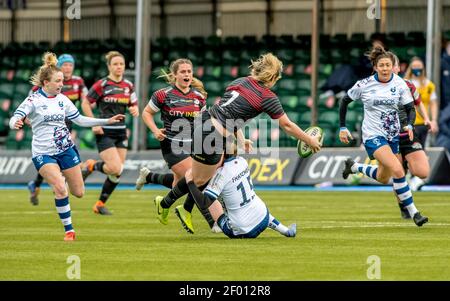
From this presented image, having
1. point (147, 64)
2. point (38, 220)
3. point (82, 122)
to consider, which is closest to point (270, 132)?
point (147, 64)

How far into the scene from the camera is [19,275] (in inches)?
446

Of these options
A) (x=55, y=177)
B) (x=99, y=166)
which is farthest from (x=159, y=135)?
(x=99, y=166)

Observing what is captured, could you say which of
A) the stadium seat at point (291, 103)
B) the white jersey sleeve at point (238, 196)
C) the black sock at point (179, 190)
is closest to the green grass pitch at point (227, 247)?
the white jersey sleeve at point (238, 196)

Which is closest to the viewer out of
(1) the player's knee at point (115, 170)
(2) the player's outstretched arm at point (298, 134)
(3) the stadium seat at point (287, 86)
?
(2) the player's outstretched arm at point (298, 134)

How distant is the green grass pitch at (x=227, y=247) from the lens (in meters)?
11.4

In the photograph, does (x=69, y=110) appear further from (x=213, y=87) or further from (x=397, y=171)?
(x=213, y=87)

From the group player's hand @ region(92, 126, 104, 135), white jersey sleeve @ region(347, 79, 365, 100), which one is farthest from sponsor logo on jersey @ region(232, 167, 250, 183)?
player's hand @ region(92, 126, 104, 135)

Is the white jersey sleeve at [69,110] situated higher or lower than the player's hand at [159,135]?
higher

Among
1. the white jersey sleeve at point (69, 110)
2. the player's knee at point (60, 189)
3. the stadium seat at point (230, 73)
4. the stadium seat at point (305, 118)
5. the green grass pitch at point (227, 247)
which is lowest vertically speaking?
the green grass pitch at point (227, 247)

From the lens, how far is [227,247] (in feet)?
45.5

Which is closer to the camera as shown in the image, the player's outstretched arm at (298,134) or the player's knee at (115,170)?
the player's outstretched arm at (298,134)

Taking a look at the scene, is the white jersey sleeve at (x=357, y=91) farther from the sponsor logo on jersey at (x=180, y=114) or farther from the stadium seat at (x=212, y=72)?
the stadium seat at (x=212, y=72)

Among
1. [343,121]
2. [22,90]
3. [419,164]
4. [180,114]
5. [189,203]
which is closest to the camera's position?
[189,203]
